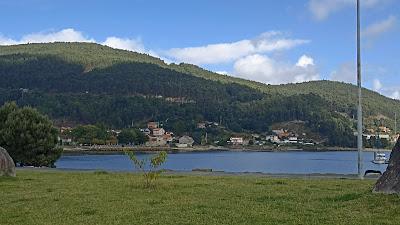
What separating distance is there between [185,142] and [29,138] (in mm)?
130535

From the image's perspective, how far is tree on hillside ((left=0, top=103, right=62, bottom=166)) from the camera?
48281 millimetres

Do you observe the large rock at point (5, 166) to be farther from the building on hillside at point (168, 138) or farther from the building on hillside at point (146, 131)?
the building on hillside at point (168, 138)

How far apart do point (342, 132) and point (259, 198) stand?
161 meters

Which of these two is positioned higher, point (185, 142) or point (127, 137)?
point (127, 137)

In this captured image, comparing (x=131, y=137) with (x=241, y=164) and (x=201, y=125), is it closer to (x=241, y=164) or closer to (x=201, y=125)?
(x=201, y=125)

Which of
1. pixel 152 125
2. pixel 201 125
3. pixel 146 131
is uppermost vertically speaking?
pixel 201 125

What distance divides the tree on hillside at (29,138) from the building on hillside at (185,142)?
12348cm

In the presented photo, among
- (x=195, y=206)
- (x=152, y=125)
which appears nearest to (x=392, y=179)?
(x=195, y=206)

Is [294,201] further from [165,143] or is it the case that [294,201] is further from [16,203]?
[165,143]

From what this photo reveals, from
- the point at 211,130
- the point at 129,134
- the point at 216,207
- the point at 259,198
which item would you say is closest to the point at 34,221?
the point at 216,207

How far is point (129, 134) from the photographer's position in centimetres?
15875

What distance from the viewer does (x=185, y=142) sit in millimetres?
178375

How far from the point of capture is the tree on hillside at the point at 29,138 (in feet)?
158

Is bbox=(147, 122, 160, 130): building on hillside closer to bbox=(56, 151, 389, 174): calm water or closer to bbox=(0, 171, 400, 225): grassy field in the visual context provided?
bbox=(56, 151, 389, 174): calm water
